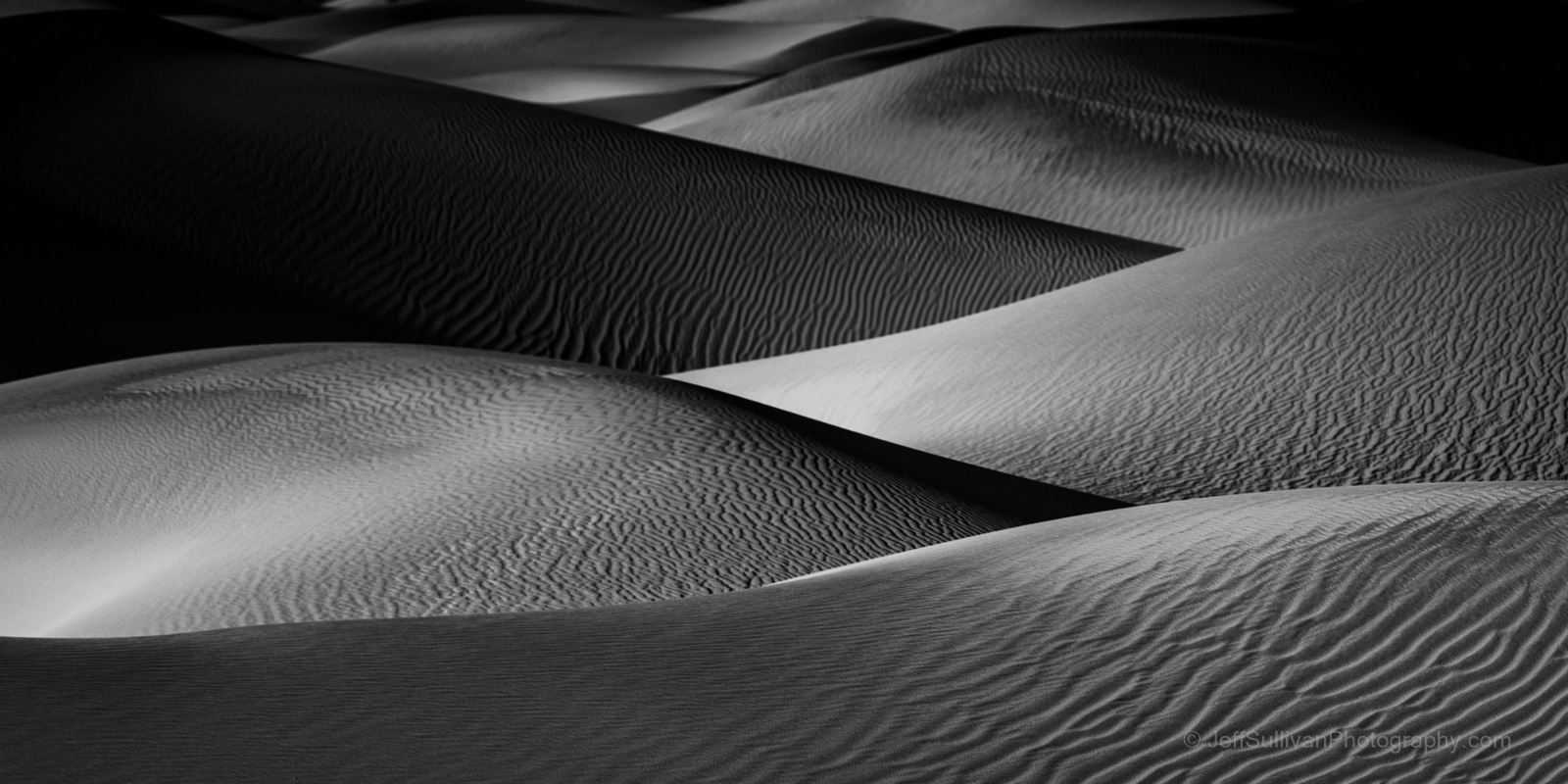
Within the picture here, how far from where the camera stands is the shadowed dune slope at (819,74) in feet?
78.4

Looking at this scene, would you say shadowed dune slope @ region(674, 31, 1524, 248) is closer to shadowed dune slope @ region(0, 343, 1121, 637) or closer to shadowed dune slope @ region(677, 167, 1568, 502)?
shadowed dune slope @ region(677, 167, 1568, 502)

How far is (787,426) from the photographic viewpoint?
22.6 feet

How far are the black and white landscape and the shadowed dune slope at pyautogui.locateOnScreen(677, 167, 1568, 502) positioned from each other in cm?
3

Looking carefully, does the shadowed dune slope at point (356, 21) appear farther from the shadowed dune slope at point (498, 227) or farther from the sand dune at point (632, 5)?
the shadowed dune slope at point (498, 227)

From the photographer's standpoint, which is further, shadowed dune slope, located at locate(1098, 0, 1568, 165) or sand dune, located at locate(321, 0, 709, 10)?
sand dune, located at locate(321, 0, 709, 10)

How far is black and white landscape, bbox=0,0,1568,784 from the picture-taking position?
8.00 feet

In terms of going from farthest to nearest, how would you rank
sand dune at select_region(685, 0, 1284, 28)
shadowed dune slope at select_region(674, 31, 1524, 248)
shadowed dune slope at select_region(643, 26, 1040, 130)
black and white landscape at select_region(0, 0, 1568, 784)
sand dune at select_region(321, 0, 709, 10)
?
sand dune at select_region(321, 0, 709, 10), sand dune at select_region(685, 0, 1284, 28), shadowed dune slope at select_region(643, 26, 1040, 130), shadowed dune slope at select_region(674, 31, 1524, 248), black and white landscape at select_region(0, 0, 1568, 784)

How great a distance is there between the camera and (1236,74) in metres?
21.2

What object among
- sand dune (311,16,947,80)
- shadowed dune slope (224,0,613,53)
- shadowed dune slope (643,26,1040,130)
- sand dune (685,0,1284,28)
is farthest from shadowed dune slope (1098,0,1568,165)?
shadowed dune slope (224,0,613,53)

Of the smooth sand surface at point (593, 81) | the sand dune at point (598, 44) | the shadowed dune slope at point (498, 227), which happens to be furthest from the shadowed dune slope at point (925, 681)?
the sand dune at point (598, 44)

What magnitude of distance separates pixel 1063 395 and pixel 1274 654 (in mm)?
5687

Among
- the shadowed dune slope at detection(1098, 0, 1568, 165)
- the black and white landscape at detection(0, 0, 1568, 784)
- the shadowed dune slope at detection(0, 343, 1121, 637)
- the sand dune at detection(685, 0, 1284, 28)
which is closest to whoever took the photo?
the black and white landscape at detection(0, 0, 1568, 784)

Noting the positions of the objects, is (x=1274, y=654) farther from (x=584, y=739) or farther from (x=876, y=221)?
(x=876, y=221)

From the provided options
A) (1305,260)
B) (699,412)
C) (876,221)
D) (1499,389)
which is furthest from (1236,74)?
(699,412)
